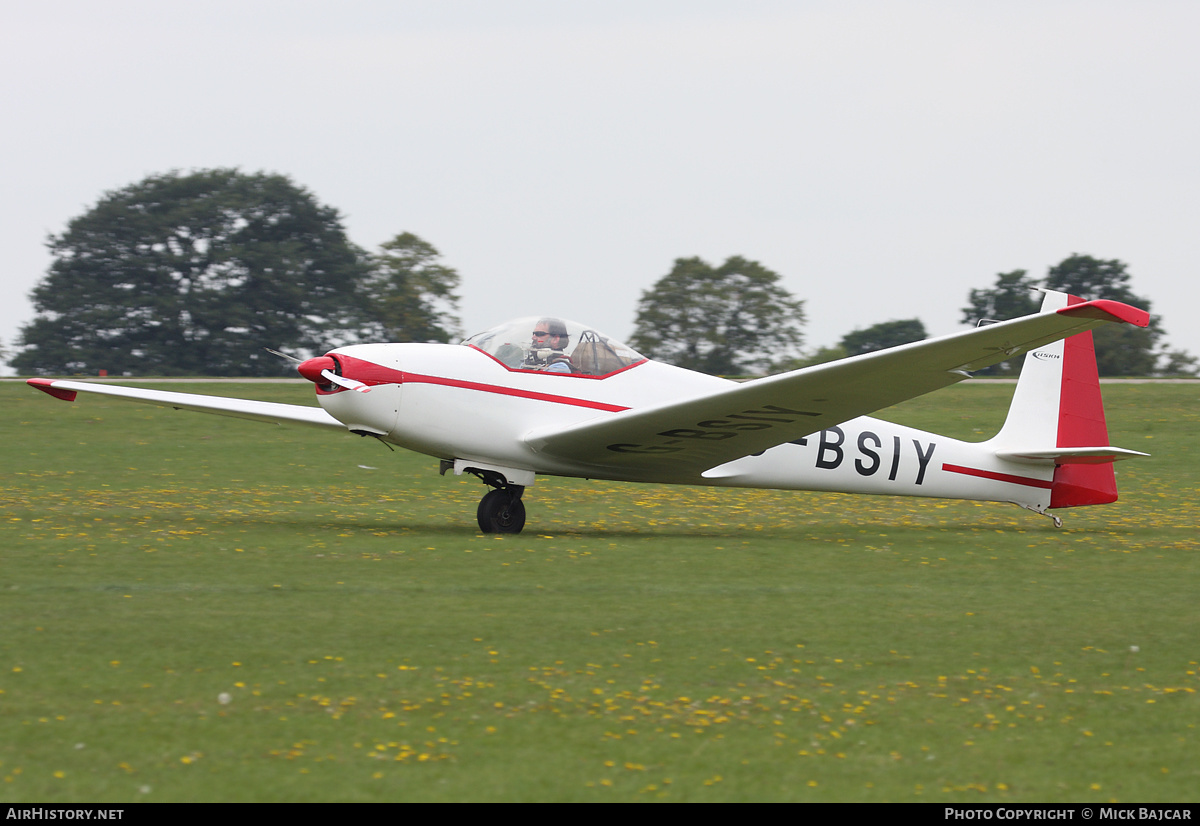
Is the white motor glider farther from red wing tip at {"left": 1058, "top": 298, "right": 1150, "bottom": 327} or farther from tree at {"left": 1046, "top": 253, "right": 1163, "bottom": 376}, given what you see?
tree at {"left": 1046, "top": 253, "right": 1163, "bottom": 376}

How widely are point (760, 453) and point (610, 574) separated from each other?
3491 mm

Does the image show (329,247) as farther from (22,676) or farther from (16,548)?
(22,676)

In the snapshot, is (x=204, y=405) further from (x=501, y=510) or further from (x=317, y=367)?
(x=501, y=510)

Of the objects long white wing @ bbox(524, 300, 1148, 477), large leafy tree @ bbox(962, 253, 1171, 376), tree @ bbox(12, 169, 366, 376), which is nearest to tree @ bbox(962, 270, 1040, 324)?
large leafy tree @ bbox(962, 253, 1171, 376)

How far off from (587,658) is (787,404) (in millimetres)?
5002

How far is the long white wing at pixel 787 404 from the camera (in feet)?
32.2

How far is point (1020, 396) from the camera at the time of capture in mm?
14234

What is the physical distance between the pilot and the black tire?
1.45 meters

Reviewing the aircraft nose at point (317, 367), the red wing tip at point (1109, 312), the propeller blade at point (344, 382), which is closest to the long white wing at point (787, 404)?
the red wing tip at point (1109, 312)

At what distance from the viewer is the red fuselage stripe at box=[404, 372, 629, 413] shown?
11.9 m

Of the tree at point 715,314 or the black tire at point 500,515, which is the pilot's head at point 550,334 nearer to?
the black tire at point 500,515

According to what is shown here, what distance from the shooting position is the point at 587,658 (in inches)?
271
